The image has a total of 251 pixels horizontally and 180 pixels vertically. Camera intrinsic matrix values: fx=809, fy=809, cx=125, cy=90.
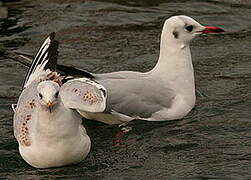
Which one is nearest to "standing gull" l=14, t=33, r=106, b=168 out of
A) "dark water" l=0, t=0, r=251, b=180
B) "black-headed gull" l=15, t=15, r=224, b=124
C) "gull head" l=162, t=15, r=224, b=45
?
"dark water" l=0, t=0, r=251, b=180

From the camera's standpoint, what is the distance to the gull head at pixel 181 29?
8.75m

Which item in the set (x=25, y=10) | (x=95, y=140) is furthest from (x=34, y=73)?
(x=25, y=10)

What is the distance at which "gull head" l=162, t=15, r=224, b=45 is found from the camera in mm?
8750

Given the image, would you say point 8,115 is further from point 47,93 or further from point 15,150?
point 47,93

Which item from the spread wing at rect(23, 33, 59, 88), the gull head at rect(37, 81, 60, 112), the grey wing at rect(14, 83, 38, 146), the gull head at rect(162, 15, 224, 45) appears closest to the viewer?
the gull head at rect(37, 81, 60, 112)

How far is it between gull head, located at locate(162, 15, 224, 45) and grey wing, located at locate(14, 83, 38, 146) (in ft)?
5.81

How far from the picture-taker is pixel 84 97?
22.3 feet

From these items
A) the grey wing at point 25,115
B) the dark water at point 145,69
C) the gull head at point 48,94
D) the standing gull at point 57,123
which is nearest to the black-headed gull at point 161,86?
the dark water at point 145,69

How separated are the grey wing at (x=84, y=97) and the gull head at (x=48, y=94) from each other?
0.11 metres

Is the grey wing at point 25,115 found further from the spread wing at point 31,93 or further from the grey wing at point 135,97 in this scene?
the grey wing at point 135,97

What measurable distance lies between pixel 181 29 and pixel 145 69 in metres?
1.60

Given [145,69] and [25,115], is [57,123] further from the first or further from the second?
[145,69]

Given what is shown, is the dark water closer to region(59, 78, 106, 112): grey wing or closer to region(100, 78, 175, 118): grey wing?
region(100, 78, 175, 118): grey wing

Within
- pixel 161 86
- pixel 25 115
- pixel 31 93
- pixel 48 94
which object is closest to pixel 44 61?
pixel 31 93
